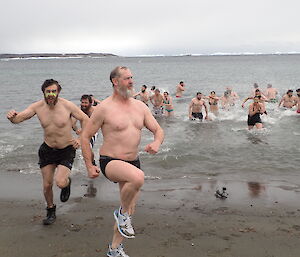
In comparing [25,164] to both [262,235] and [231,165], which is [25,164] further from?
[262,235]

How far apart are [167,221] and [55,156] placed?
1.88 meters

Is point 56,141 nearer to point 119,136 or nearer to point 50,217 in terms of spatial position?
point 50,217

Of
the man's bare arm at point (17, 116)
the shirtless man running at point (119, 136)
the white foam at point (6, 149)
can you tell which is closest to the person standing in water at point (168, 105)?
the white foam at point (6, 149)

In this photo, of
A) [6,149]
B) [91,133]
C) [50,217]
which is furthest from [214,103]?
[91,133]

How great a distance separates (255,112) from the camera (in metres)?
12.6

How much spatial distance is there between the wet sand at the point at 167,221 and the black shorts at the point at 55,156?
2.87 feet

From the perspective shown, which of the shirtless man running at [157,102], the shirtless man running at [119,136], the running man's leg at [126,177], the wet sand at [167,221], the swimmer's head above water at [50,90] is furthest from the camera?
the shirtless man running at [157,102]

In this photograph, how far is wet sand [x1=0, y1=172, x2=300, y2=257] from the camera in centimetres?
439

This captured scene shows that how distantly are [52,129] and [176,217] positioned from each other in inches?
88.7

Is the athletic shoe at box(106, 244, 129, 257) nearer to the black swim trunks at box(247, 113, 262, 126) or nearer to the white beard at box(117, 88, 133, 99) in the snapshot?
the white beard at box(117, 88, 133, 99)

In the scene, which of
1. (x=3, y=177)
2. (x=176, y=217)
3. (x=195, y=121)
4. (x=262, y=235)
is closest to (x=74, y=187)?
(x=3, y=177)

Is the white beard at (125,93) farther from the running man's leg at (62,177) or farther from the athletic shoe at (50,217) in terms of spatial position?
the athletic shoe at (50,217)

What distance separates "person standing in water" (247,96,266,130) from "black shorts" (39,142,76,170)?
8.61 meters

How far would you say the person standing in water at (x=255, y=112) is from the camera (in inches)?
486
